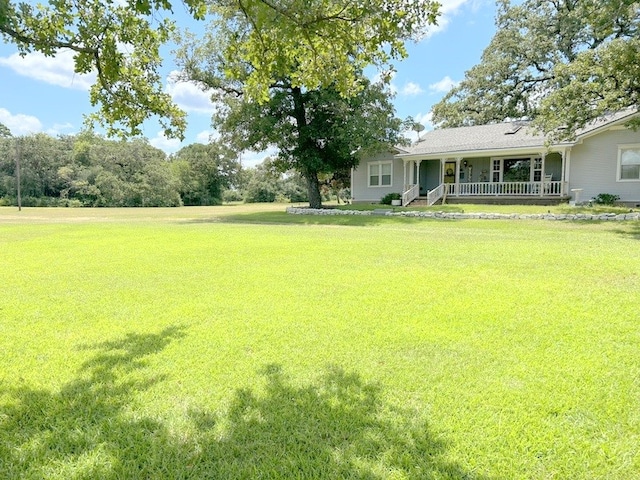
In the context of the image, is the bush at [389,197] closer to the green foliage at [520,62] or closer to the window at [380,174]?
the window at [380,174]

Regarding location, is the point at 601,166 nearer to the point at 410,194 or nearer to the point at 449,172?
the point at 449,172

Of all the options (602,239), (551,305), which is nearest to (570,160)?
(602,239)

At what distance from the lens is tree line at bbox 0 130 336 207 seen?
47.2 metres

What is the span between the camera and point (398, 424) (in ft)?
7.92

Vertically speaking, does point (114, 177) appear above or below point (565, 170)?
above

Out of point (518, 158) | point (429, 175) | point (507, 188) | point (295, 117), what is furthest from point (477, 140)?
point (295, 117)

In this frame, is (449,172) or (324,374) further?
(449,172)

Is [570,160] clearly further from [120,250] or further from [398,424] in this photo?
[398,424]

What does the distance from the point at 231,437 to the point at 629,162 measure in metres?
21.4

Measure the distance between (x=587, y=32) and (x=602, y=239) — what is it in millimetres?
24701

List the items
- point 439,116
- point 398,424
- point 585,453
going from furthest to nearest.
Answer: point 439,116
point 398,424
point 585,453

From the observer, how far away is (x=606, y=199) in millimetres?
17656

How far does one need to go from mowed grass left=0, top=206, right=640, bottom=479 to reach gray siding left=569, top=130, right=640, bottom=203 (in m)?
14.3

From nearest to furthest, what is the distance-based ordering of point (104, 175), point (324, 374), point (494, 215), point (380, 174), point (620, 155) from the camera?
point (324, 374), point (494, 215), point (620, 155), point (380, 174), point (104, 175)
